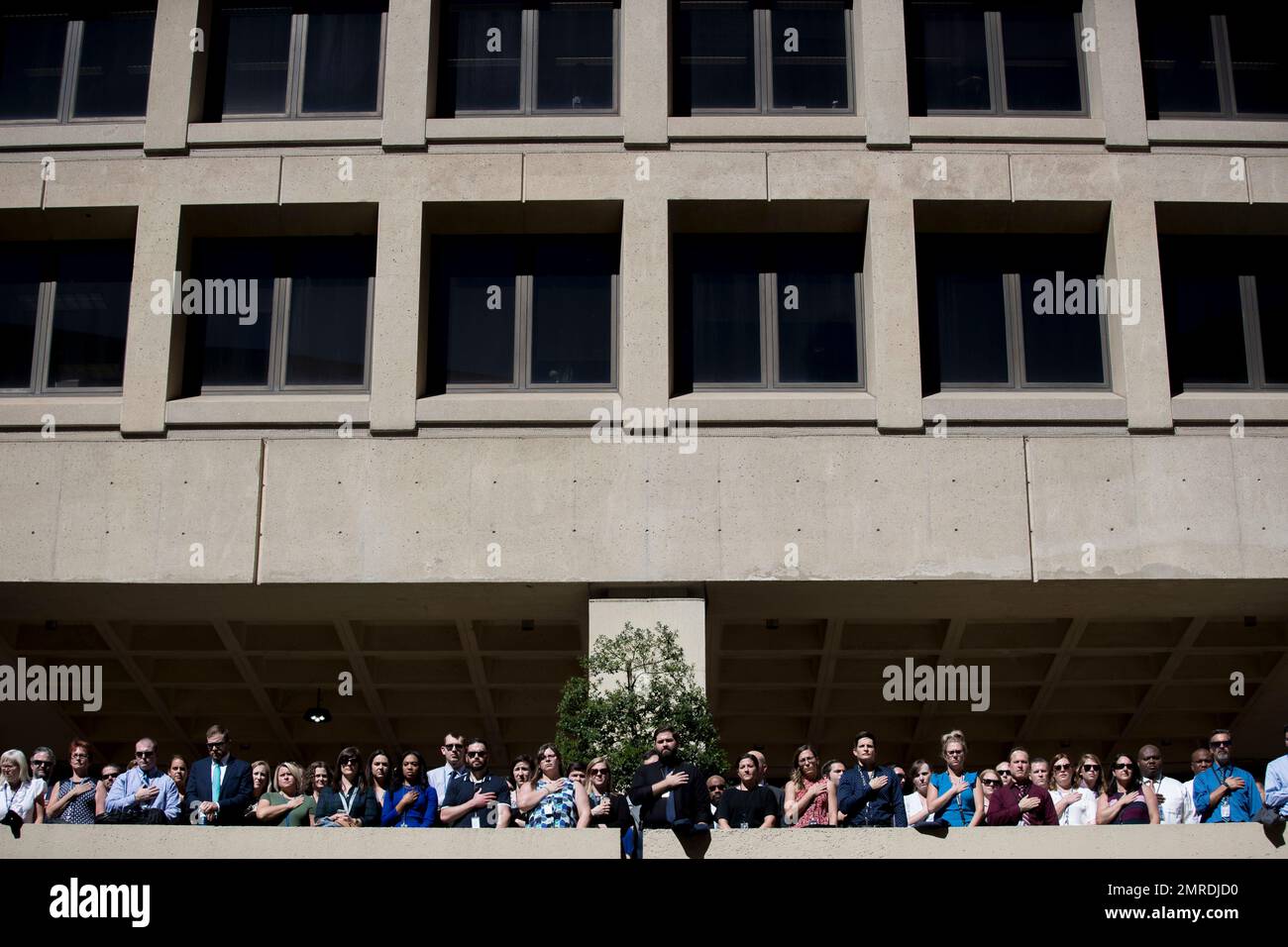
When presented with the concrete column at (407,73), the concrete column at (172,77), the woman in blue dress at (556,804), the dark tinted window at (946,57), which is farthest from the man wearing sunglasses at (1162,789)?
the concrete column at (172,77)

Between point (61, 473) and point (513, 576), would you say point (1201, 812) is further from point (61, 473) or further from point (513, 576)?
point (61, 473)

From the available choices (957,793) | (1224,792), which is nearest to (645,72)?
(957,793)

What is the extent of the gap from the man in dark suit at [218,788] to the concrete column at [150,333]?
515cm

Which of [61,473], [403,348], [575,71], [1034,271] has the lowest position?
[61,473]

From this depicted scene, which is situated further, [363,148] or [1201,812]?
[363,148]

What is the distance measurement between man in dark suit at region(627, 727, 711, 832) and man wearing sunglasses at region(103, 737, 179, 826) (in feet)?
15.0

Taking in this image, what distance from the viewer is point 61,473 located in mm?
16906

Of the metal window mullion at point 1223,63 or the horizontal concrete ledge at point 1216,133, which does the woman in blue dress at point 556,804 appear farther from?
the metal window mullion at point 1223,63

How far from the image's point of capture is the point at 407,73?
18359 mm

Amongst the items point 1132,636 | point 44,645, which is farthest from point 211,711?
A: point 1132,636

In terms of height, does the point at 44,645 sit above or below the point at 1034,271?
below

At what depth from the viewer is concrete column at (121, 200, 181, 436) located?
1736 cm
